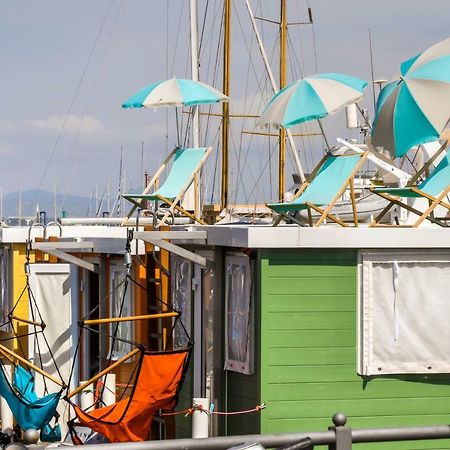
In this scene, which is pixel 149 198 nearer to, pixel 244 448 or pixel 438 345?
pixel 438 345

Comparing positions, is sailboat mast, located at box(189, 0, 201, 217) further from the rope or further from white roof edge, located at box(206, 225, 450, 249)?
white roof edge, located at box(206, 225, 450, 249)

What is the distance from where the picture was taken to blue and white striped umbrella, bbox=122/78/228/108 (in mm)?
14633

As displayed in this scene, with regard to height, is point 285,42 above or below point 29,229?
above

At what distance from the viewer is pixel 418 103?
1100cm

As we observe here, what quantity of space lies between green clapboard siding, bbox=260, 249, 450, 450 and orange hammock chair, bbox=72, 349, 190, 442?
3.23 ft

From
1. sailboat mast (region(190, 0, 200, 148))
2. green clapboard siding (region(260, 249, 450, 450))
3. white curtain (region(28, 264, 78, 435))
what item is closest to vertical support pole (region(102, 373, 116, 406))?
white curtain (region(28, 264, 78, 435))

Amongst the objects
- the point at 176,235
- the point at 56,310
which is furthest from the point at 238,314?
the point at 56,310

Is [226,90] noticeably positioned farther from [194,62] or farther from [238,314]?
[238,314]

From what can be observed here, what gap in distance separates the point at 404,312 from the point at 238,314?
1.45m

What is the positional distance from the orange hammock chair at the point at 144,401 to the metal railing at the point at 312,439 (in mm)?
3835

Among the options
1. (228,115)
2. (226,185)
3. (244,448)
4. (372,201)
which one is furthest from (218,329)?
(228,115)

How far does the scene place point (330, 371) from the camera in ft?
33.4

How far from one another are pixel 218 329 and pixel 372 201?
1161 centimetres

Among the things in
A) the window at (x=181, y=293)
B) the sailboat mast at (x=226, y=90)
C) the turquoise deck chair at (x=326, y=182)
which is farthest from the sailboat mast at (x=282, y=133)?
the window at (x=181, y=293)
